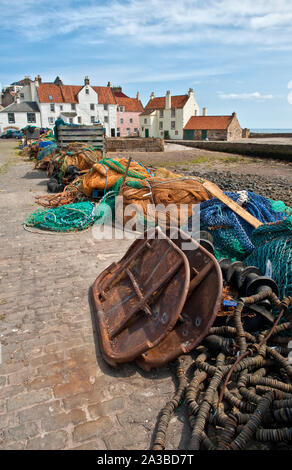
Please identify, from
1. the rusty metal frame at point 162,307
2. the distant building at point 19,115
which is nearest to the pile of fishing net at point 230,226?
the rusty metal frame at point 162,307

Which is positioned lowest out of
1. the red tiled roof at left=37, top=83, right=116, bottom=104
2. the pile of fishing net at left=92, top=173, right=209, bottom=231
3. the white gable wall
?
the pile of fishing net at left=92, top=173, right=209, bottom=231

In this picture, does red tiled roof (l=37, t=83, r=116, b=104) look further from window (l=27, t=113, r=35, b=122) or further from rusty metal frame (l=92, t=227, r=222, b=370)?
rusty metal frame (l=92, t=227, r=222, b=370)

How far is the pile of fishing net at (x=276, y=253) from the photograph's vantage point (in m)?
3.98

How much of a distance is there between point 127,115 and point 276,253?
6261 cm

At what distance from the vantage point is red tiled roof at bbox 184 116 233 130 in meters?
53.7

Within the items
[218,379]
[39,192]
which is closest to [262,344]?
[218,379]

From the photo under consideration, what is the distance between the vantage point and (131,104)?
63125 millimetres

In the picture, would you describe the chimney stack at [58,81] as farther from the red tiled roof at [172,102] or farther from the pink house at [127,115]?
the red tiled roof at [172,102]

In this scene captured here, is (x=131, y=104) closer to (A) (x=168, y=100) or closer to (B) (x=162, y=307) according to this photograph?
(A) (x=168, y=100)

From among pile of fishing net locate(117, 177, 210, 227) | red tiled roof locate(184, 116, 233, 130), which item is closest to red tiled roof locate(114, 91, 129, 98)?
red tiled roof locate(184, 116, 233, 130)

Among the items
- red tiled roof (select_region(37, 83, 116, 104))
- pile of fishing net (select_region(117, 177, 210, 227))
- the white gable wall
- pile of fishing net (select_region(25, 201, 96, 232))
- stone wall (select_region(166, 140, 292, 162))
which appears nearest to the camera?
pile of fishing net (select_region(117, 177, 210, 227))

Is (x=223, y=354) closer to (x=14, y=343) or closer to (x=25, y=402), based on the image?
(x=25, y=402)

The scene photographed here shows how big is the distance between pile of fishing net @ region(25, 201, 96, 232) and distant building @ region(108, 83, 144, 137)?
188 ft

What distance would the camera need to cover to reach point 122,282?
4.34 meters
